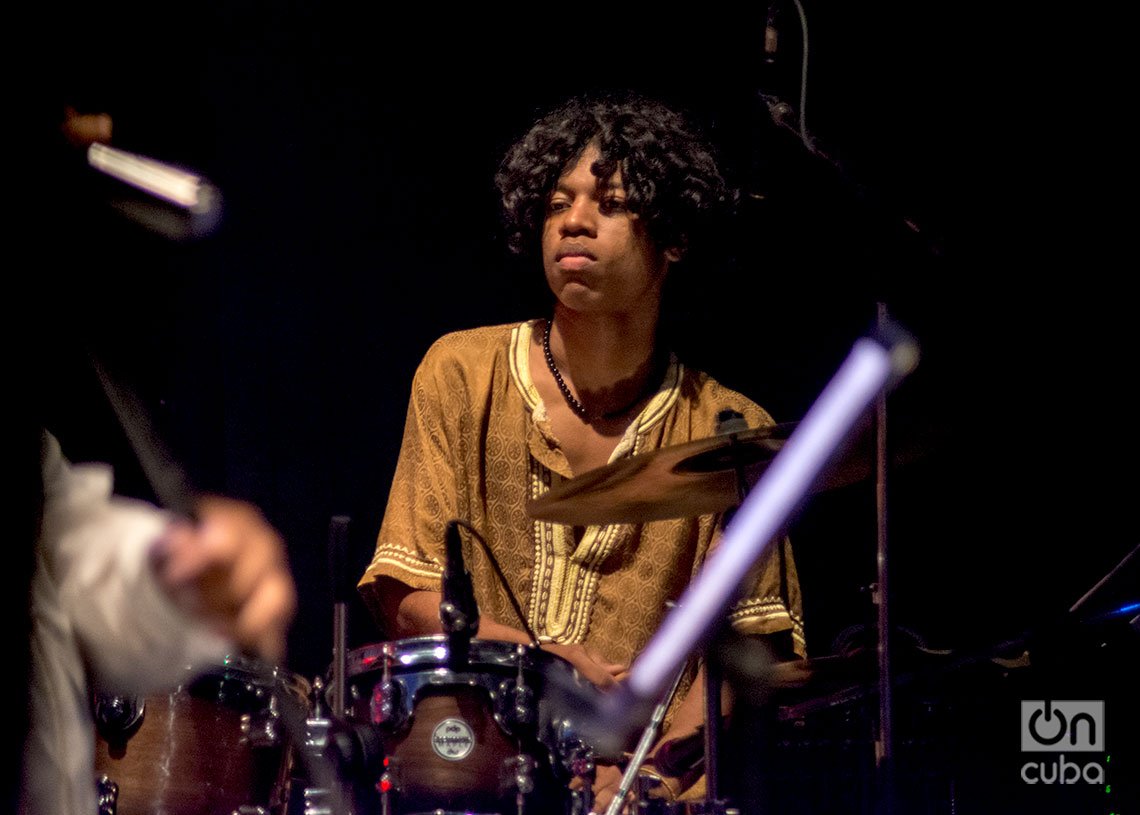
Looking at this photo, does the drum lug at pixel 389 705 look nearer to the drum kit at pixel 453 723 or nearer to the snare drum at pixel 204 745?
the drum kit at pixel 453 723

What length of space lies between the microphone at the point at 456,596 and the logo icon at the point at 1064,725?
4.20 feet

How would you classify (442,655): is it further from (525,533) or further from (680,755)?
(525,533)

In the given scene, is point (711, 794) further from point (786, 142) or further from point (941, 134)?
point (941, 134)

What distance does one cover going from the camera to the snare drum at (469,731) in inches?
99.1

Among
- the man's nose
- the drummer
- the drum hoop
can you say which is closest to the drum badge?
the drum hoop

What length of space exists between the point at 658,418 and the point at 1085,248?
1.31 metres

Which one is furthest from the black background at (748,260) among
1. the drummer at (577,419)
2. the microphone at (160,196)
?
the microphone at (160,196)

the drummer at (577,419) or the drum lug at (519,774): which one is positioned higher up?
the drummer at (577,419)

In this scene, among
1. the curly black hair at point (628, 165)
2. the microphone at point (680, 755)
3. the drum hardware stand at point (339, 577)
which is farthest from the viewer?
the curly black hair at point (628, 165)

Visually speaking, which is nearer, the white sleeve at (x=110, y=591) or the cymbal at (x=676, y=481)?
the white sleeve at (x=110, y=591)

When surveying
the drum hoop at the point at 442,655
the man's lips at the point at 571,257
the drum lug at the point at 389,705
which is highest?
the man's lips at the point at 571,257

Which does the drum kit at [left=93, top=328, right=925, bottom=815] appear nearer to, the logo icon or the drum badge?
the drum badge

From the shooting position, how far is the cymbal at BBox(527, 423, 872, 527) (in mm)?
2533

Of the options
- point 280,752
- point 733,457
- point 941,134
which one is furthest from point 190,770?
point 941,134
